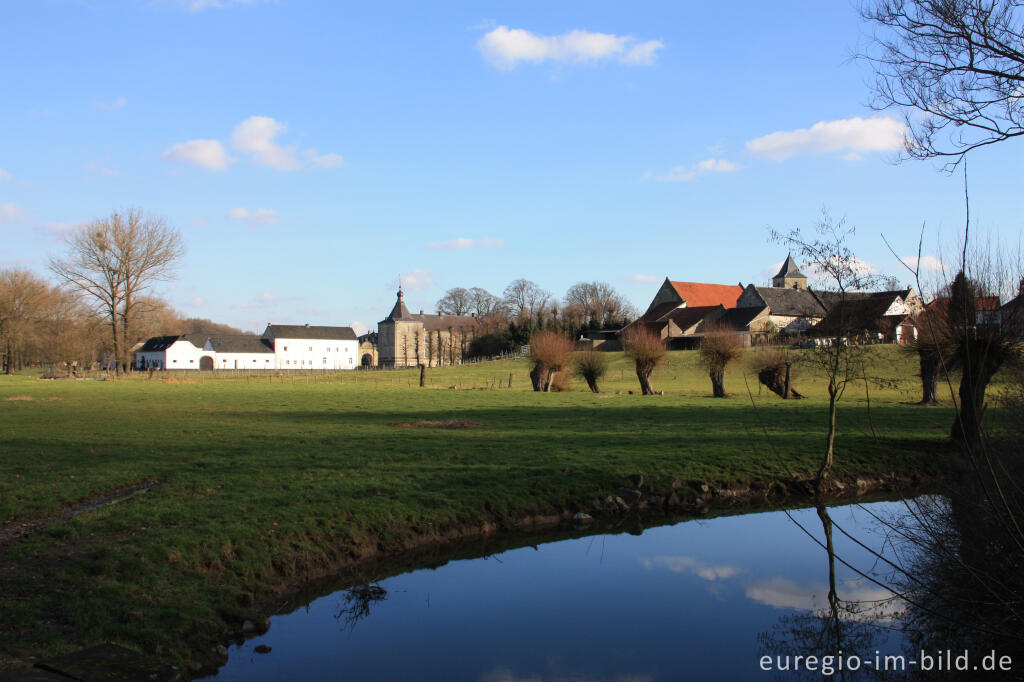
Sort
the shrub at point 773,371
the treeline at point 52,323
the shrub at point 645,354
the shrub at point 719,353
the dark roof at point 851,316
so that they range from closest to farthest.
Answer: the dark roof at point 851,316 < the shrub at point 773,371 < the shrub at point 719,353 < the shrub at point 645,354 < the treeline at point 52,323

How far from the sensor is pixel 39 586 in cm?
839

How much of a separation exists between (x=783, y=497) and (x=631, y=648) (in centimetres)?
928

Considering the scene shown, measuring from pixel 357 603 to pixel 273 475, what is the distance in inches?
234

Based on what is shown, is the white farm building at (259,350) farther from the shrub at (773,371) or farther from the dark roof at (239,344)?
the shrub at (773,371)

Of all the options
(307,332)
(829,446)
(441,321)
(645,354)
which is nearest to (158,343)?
(307,332)

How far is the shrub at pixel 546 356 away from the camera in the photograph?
4566 centimetres

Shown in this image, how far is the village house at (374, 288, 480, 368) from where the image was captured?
121 metres

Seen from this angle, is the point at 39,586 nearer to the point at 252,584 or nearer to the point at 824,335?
the point at 252,584

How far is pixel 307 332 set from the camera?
12862 cm

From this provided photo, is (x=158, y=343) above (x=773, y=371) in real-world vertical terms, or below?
above

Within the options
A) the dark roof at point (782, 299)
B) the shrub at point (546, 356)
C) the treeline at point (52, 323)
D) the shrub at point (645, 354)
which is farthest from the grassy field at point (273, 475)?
the dark roof at point (782, 299)

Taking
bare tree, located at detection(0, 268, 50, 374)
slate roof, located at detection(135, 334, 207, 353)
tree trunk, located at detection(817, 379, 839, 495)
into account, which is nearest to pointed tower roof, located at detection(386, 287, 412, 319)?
slate roof, located at detection(135, 334, 207, 353)

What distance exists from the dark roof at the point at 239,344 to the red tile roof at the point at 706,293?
72.8 meters

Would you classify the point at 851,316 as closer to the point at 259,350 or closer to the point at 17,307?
the point at 17,307
